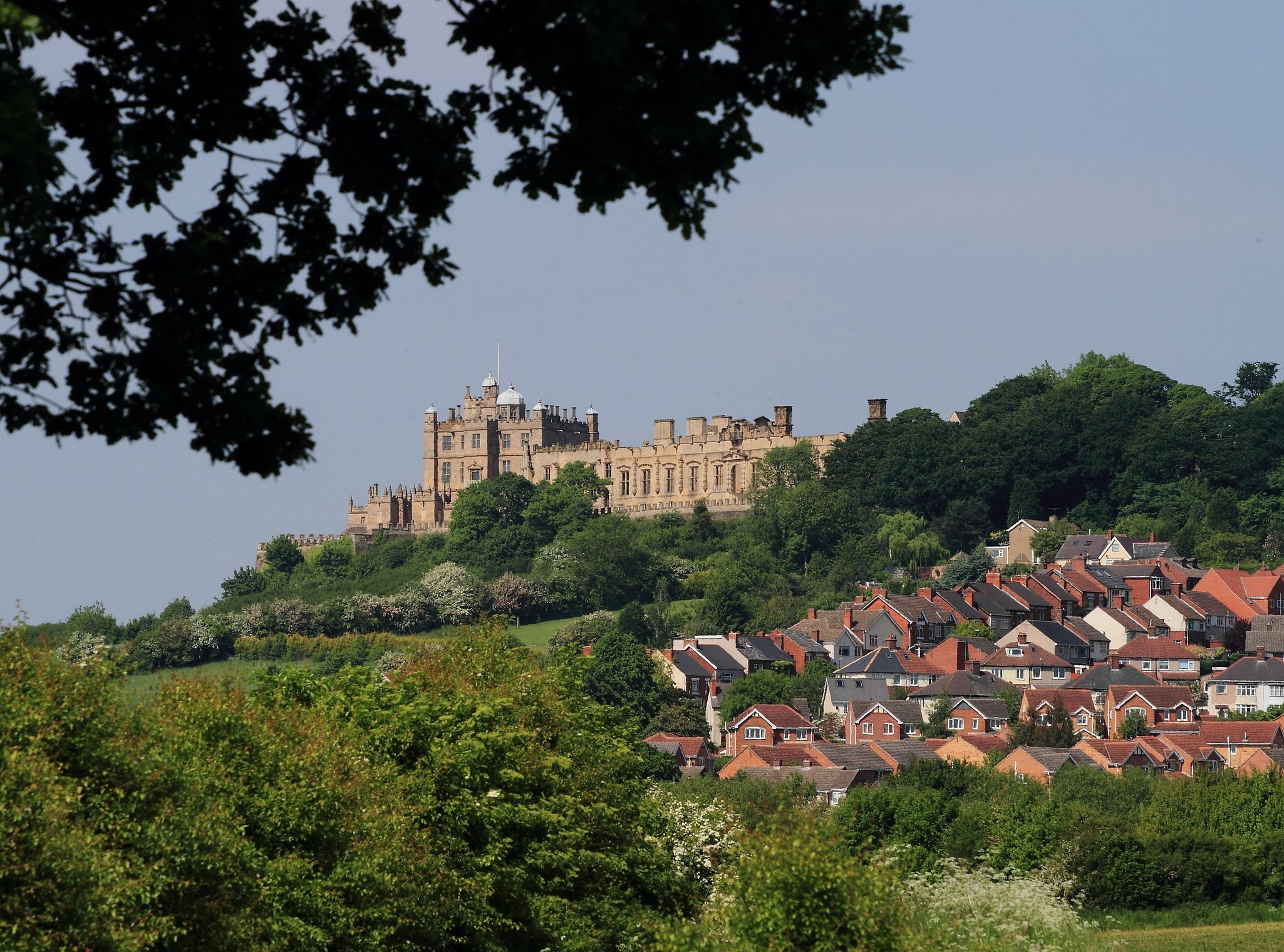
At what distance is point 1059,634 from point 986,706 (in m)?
12.4

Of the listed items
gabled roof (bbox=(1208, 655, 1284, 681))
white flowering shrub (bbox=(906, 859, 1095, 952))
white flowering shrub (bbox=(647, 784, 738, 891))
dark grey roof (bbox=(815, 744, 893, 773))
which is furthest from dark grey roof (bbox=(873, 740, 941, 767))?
white flowering shrub (bbox=(906, 859, 1095, 952))

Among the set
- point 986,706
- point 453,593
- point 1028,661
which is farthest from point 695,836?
point 453,593

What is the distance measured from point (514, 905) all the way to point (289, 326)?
20294 mm

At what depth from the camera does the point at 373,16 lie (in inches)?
457

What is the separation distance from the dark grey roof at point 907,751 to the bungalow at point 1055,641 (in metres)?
16.8

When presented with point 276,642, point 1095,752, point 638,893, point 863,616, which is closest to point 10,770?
point 638,893

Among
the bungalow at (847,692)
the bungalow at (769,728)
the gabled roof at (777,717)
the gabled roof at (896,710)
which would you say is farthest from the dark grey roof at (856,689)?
the bungalow at (769,728)

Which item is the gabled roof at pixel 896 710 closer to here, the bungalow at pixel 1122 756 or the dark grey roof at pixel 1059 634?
the bungalow at pixel 1122 756

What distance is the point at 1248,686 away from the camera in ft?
279

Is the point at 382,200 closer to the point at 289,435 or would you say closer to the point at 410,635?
the point at 289,435

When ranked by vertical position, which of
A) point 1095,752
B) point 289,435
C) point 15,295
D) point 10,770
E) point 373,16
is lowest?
point 1095,752

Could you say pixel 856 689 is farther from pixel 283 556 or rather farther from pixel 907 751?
pixel 283 556

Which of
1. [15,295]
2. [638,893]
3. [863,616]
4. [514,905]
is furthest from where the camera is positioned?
[863,616]

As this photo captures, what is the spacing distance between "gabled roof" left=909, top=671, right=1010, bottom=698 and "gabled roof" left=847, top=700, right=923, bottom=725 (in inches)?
62.4
